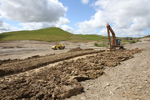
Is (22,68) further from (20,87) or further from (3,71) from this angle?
(20,87)

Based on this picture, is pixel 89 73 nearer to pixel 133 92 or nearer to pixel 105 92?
pixel 105 92

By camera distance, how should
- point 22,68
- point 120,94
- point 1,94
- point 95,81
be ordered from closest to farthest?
point 1,94, point 120,94, point 95,81, point 22,68

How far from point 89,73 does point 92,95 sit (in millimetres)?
2236

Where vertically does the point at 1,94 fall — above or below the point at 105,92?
above

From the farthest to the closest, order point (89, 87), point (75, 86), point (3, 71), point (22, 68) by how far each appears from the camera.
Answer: point (22, 68)
point (3, 71)
point (89, 87)
point (75, 86)

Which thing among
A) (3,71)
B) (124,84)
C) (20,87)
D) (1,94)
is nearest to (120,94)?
(124,84)

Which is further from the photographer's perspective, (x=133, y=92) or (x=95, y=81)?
(x=95, y=81)

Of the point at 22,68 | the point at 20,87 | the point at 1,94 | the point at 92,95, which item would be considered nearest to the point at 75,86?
the point at 92,95

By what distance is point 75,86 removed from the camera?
4855mm

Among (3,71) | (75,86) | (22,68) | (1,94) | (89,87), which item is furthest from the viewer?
(22,68)

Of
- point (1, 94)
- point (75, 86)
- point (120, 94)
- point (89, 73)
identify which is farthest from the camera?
point (89, 73)

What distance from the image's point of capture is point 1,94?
4062 millimetres

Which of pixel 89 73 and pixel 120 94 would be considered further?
pixel 89 73

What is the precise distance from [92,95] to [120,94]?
1096mm
